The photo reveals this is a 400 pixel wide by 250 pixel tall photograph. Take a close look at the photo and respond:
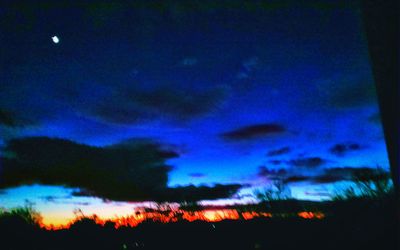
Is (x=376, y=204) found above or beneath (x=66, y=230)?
beneath

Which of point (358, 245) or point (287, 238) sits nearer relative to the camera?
point (358, 245)

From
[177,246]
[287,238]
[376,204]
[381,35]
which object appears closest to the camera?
[381,35]

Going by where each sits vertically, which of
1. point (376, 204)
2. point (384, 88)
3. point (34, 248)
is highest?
point (384, 88)

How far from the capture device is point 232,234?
139 inches

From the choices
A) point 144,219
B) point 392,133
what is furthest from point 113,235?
point 392,133

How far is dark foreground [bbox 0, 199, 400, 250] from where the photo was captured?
2.52 metres

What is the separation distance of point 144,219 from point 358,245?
2.69 metres

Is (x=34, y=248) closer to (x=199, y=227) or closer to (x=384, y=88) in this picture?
(x=199, y=227)

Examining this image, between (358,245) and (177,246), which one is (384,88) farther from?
(177,246)

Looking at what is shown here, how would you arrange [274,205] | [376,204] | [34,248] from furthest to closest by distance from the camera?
[34,248]
[274,205]
[376,204]

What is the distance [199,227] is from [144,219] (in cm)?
82

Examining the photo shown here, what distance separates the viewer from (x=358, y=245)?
8.12 feet

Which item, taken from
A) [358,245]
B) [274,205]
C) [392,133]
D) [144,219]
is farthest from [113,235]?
[392,133]

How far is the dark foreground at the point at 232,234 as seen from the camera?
2.52 metres
